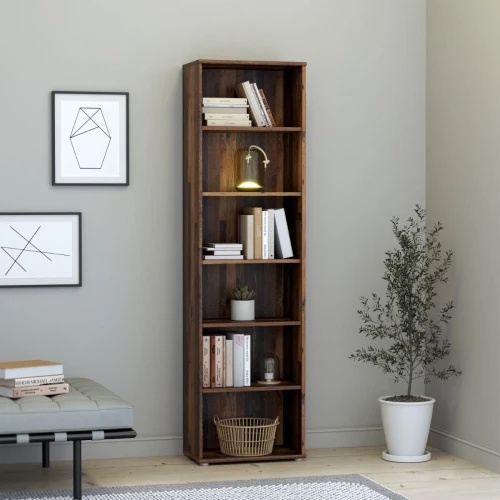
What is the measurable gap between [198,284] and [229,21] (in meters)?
1.45

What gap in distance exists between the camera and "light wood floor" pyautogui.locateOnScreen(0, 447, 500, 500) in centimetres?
430

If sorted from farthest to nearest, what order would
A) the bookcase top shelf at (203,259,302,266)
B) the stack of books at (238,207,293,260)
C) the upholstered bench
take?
1. the stack of books at (238,207,293,260)
2. the bookcase top shelf at (203,259,302,266)
3. the upholstered bench

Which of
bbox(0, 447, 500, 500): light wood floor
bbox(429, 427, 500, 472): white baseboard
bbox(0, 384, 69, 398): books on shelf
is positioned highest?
bbox(0, 384, 69, 398): books on shelf

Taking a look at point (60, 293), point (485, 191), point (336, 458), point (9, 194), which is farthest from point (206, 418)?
point (485, 191)

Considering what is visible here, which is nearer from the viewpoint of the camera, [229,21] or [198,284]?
[198,284]

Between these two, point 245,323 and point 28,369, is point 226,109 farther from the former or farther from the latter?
point 28,369

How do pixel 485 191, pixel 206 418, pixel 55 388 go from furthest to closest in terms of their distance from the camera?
pixel 206 418 → pixel 485 191 → pixel 55 388

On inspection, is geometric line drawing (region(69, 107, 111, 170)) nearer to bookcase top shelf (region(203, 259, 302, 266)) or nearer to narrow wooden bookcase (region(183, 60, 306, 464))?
narrow wooden bookcase (region(183, 60, 306, 464))

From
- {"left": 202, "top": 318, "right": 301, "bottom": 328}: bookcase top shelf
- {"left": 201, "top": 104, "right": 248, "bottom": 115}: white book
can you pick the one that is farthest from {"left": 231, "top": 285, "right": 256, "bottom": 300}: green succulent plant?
{"left": 201, "top": 104, "right": 248, "bottom": 115}: white book

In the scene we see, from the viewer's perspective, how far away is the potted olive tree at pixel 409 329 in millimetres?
4844

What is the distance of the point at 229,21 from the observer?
505 cm

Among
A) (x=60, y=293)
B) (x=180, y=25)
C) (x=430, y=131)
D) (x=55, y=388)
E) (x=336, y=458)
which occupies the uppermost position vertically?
(x=180, y=25)

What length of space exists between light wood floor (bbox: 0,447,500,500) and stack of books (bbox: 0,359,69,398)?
47 cm

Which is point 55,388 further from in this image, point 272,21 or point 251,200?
point 272,21
